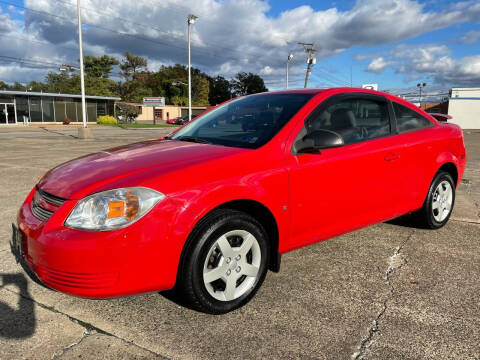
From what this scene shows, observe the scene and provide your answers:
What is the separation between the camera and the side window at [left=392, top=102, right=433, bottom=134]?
372 centimetres

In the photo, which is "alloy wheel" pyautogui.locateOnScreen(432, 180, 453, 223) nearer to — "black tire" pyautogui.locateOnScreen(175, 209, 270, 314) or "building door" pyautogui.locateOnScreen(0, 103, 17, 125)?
"black tire" pyautogui.locateOnScreen(175, 209, 270, 314)

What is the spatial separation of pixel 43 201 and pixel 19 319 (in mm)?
758

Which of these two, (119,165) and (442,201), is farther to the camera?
(442,201)

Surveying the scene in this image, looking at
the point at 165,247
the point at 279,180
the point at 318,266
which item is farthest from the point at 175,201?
the point at 318,266

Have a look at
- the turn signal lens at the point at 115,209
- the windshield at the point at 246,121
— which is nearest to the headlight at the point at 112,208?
the turn signal lens at the point at 115,209

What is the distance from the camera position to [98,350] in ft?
7.00

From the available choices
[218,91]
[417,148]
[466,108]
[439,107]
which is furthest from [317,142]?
[218,91]

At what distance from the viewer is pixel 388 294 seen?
111 inches

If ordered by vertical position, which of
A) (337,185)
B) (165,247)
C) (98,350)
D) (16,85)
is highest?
(16,85)

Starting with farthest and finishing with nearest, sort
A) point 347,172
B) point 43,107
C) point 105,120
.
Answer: point 105,120, point 43,107, point 347,172

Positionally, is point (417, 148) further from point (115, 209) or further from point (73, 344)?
point (73, 344)

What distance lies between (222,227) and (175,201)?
1.16 ft

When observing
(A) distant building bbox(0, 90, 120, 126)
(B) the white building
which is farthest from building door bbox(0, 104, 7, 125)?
(B) the white building

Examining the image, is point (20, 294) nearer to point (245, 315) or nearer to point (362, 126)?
point (245, 315)
